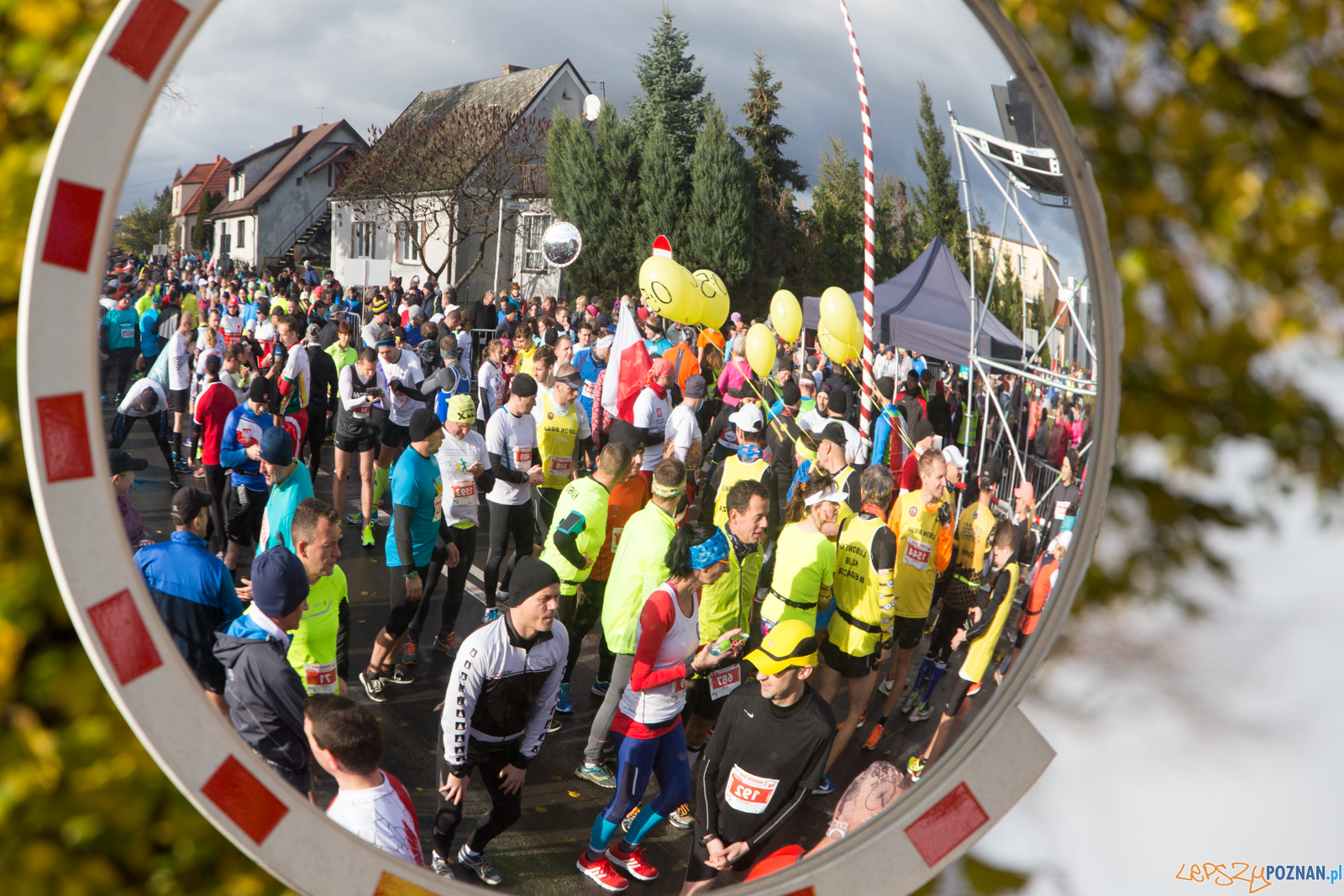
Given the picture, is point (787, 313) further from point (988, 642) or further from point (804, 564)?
point (988, 642)

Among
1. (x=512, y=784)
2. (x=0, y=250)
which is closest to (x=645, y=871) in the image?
(x=512, y=784)

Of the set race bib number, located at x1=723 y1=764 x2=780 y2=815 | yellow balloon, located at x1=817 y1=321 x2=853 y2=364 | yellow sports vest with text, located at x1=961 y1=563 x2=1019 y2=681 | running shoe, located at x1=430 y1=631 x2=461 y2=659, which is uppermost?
yellow balloon, located at x1=817 y1=321 x2=853 y2=364

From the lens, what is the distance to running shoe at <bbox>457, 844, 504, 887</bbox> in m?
1.88

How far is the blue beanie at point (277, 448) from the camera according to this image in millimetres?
1826

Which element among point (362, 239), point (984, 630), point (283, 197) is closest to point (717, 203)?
point (362, 239)

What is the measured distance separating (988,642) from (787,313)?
34.9 inches

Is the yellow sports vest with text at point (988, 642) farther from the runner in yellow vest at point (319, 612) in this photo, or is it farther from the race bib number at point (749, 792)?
the runner in yellow vest at point (319, 612)

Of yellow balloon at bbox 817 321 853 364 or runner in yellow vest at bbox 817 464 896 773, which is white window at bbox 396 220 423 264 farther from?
runner in yellow vest at bbox 817 464 896 773

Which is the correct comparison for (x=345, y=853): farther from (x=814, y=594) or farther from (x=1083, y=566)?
(x=1083, y=566)

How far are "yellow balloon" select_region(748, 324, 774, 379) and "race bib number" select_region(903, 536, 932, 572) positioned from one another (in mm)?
570

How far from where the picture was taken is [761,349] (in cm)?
222

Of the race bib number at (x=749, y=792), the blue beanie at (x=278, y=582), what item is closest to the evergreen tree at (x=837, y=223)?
the blue beanie at (x=278, y=582)

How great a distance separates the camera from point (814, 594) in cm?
256

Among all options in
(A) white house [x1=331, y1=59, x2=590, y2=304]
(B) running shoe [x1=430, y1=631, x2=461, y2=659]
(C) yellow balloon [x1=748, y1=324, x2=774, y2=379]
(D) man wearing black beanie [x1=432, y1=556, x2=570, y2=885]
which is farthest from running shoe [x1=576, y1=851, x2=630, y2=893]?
(A) white house [x1=331, y1=59, x2=590, y2=304]
